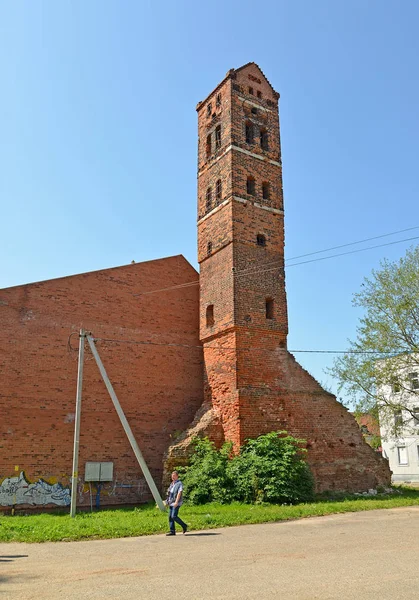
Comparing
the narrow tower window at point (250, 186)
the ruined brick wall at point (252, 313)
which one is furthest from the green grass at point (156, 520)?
the narrow tower window at point (250, 186)

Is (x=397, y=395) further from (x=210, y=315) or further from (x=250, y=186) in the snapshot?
(x=250, y=186)

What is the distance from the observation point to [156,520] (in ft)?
41.2

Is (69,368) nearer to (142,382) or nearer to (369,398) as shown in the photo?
(142,382)

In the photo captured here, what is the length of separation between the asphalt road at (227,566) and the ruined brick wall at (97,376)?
7034 mm

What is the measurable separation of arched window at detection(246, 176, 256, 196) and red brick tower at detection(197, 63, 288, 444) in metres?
0.04

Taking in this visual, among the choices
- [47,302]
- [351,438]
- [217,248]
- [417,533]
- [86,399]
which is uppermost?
[217,248]

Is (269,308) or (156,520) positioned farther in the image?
(269,308)

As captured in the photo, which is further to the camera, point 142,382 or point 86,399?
point 142,382

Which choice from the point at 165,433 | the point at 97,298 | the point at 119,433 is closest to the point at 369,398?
the point at 165,433

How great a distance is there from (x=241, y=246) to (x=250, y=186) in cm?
299

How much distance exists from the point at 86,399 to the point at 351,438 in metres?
9.76

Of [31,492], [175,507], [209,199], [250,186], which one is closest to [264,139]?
[250,186]

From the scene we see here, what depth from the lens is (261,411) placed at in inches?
678

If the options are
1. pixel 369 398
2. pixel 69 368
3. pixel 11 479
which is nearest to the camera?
pixel 11 479
